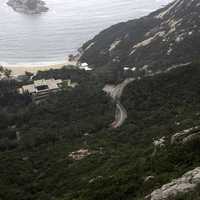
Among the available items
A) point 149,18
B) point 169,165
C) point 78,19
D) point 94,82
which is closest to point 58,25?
point 78,19

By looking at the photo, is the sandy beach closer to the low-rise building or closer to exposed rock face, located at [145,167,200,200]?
the low-rise building

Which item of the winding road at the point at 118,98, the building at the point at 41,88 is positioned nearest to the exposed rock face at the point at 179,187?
the winding road at the point at 118,98

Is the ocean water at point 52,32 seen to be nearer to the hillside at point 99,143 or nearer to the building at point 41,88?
the building at point 41,88

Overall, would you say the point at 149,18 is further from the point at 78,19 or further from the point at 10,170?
the point at 10,170

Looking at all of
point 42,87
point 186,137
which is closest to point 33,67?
point 42,87

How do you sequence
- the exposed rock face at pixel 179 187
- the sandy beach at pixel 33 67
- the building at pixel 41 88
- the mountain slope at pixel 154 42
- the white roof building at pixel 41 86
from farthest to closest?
the sandy beach at pixel 33 67, the mountain slope at pixel 154 42, the white roof building at pixel 41 86, the building at pixel 41 88, the exposed rock face at pixel 179 187

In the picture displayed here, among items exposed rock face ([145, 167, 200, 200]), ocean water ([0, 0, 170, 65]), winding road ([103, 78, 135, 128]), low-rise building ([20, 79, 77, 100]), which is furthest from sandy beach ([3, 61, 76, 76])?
exposed rock face ([145, 167, 200, 200])
